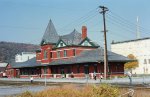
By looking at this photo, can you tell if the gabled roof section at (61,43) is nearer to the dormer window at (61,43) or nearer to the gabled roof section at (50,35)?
the dormer window at (61,43)

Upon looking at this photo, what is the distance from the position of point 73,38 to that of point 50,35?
7711 mm

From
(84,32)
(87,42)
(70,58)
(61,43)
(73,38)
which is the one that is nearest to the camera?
(70,58)

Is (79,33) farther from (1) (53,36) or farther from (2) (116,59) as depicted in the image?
(2) (116,59)

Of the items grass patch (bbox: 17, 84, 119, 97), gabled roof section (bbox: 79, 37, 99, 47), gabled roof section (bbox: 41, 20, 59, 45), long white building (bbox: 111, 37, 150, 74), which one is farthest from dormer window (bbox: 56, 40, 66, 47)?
grass patch (bbox: 17, 84, 119, 97)

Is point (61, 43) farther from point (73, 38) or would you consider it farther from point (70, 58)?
point (70, 58)

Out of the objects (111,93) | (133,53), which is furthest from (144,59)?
(111,93)

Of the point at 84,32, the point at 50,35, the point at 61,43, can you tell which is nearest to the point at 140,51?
the point at 84,32

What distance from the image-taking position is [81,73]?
72.3m

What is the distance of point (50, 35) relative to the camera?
278ft

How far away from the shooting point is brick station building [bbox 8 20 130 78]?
71.2 metres

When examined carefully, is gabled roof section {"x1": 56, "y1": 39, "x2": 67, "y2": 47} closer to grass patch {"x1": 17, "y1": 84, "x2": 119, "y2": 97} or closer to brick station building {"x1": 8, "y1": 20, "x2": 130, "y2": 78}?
brick station building {"x1": 8, "y1": 20, "x2": 130, "y2": 78}

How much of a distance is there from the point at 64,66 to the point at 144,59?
129 ft

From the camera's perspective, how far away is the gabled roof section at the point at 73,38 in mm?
78569

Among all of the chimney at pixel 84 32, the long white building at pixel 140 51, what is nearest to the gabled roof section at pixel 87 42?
the chimney at pixel 84 32
